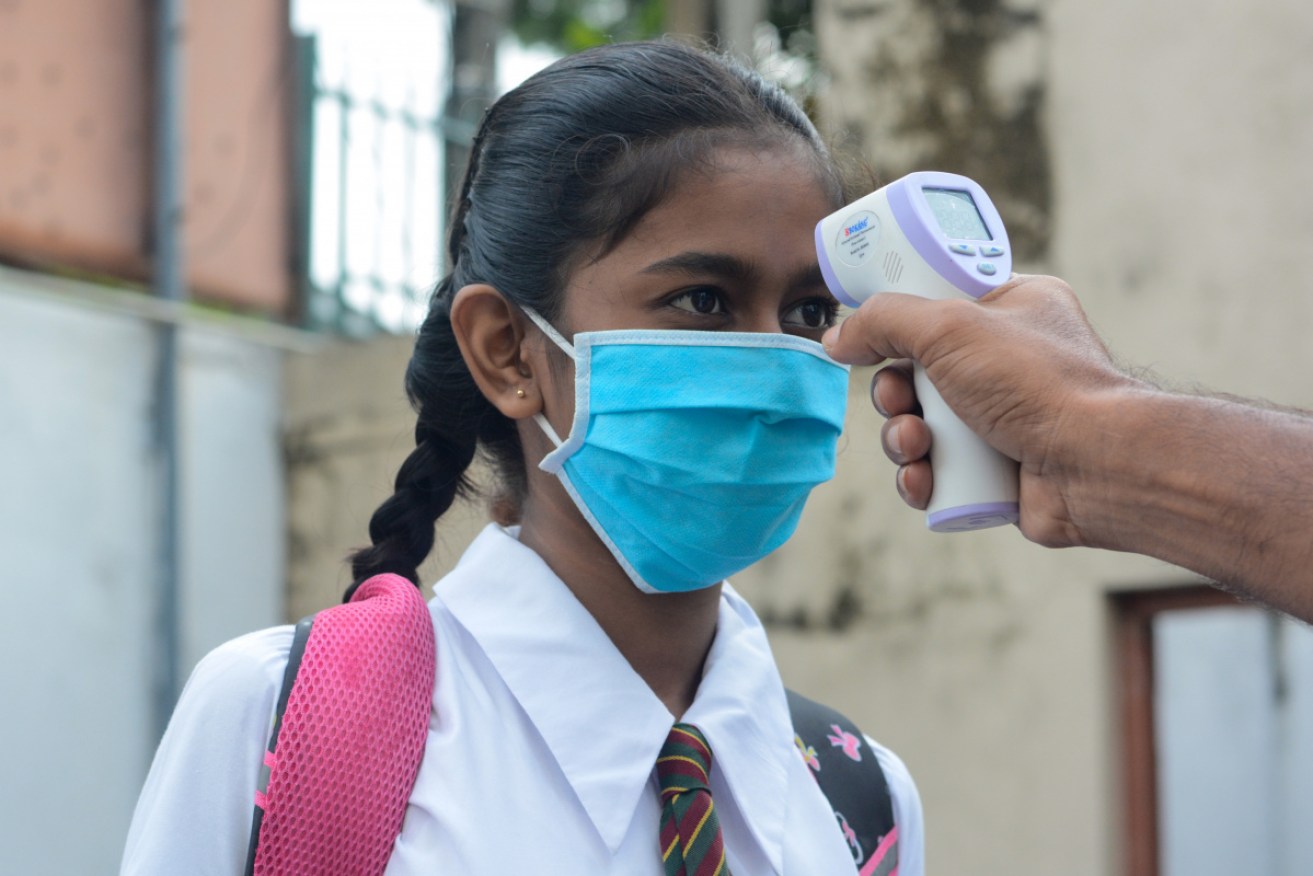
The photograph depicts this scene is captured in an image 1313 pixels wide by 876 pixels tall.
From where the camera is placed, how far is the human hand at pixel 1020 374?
1739 mm

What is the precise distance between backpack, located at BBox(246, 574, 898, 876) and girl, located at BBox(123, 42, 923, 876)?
0.04 metres

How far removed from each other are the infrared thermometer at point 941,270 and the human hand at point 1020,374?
0.7 inches

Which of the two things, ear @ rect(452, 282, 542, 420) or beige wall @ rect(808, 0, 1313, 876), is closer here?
ear @ rect(452, 282, 542, 420)

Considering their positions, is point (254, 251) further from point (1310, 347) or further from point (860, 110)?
point (1310, 347)

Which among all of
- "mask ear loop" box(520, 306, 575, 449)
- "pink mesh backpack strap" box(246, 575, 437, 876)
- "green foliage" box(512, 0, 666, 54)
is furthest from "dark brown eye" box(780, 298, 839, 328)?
"green foliage" box(512, 0, 666, 54)

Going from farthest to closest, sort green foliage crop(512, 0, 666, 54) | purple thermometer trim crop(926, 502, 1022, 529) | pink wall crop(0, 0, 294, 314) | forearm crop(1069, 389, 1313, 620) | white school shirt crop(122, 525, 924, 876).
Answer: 1. green foliage crop(512, 0, 666, 54)
2. pink wall crop(0, 0, 294, 314)
3. white school shirt crop(122, 525, 924, 876)
4. purple thermometer trim crop(926, 502, 1022, 529)
5. forearm crop(1069, 389, 1313, 620)

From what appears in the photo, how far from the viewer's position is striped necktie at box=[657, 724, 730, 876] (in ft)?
6.43

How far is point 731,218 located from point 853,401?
2.95 meters

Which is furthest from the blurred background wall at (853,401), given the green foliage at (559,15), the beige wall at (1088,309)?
the green foliage at (559,15)

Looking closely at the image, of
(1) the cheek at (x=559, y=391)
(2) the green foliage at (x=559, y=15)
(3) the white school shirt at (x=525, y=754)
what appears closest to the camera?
(3) the white school shirt at (x=525, y=754)

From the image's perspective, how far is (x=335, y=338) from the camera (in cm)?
707

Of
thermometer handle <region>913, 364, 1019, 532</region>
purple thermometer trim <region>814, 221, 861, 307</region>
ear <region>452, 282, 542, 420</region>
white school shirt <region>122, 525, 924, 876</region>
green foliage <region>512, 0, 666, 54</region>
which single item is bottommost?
white school shirt <region>122, 525, 924, 876</region>

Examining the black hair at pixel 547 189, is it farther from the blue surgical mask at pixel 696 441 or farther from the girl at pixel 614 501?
the blue surgical mask at pixel 696 441

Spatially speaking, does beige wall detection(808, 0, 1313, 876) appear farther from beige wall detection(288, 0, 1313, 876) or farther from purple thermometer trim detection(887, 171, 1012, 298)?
purple thermometer trim detection(887, 171, 1012, 298)
